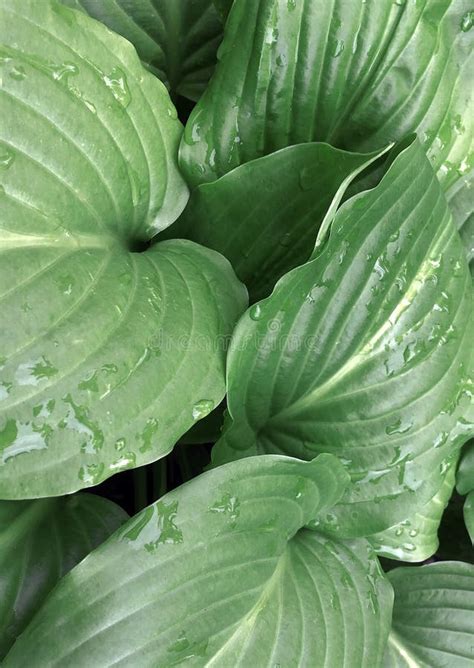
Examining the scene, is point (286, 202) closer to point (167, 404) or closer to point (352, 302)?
point (352, 302)

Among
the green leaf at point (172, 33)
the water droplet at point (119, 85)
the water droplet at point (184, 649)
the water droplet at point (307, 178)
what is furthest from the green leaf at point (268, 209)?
the water droplet at point (184, 649)

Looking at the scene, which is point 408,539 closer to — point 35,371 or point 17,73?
point 35,371

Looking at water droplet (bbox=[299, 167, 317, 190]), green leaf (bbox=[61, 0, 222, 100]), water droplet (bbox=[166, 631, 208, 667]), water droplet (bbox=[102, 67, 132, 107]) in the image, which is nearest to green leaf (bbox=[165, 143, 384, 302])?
water droplet (bbox=[299, 167, 317, 190])

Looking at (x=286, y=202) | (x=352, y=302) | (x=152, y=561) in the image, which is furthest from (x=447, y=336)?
(x=152, y=561)

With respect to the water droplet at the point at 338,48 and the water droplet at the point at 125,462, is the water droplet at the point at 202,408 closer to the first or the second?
the water droplet at the point at 125,462

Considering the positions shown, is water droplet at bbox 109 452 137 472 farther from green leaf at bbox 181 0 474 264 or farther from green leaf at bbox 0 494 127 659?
green leaf at bbox 181 0 474 264

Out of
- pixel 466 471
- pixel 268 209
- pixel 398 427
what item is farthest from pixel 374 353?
pixel 466 471

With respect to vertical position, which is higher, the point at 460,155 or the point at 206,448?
the point at 460,155

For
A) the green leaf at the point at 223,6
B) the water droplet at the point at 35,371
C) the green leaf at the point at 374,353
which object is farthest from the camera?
the green leaf at the point at 223,6
